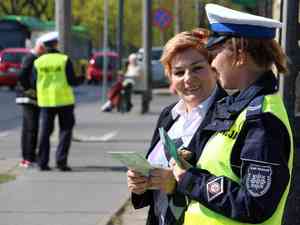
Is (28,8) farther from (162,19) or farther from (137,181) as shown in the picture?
(137,181)

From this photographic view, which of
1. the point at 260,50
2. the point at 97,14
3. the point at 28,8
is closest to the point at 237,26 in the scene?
the point at 260,50

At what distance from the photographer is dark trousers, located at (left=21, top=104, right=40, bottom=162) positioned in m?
12.2

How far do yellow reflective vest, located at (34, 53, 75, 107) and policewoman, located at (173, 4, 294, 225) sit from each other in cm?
862

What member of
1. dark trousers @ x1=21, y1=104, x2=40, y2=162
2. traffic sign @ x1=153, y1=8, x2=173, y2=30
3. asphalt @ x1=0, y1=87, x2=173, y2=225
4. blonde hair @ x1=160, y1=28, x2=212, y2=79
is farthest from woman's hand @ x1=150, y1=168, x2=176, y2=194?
traffic sign @ x1=153, y1=8, x2=173, y2=30

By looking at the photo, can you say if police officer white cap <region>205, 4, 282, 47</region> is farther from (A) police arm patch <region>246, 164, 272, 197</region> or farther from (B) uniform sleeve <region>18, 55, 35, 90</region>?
(B) uniform sleeve <region>18, 55, 35, 90</region>

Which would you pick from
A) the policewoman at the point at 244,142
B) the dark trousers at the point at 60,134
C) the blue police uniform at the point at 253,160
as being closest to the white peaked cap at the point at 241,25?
the policewoman at the point at 244,142

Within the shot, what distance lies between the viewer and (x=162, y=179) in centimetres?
320

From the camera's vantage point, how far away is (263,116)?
295 cm

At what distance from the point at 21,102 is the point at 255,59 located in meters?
9.41

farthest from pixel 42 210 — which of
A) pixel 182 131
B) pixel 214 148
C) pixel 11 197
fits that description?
pixel 214 148

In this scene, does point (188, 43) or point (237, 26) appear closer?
point (237, 26)

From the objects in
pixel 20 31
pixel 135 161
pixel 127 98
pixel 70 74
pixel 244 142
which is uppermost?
pixel 244 142

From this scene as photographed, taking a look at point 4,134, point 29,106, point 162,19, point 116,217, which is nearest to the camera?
point 116,217

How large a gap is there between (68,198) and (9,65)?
30.5 meters
